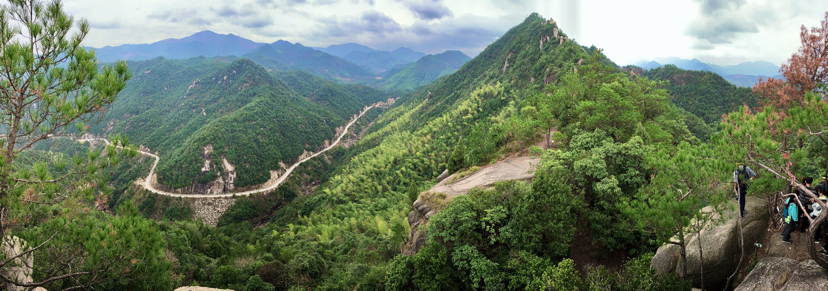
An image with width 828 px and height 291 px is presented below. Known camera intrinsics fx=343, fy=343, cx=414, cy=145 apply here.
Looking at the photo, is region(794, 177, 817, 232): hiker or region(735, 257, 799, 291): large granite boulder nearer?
region(794, 177, 817, 232): hiker

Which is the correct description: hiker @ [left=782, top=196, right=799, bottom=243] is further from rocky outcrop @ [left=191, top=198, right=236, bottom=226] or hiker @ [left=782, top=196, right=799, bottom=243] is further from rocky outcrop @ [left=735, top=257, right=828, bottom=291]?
rocky outcrop @ [left=191, top=198, right=236, bottom=226]

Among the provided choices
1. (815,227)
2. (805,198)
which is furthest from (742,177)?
(815,227)

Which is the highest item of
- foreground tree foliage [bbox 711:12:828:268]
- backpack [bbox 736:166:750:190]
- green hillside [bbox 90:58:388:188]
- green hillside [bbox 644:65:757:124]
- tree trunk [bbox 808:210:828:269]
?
green hillside [bbox 644:65:757:124]

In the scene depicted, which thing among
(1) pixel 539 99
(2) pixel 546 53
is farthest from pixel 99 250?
(2) pixel 546 53

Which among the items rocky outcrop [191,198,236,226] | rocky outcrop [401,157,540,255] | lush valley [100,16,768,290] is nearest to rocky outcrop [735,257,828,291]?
lush valley [100,16,768,290]

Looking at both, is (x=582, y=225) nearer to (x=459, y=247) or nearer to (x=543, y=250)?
(x=543, y=250)
